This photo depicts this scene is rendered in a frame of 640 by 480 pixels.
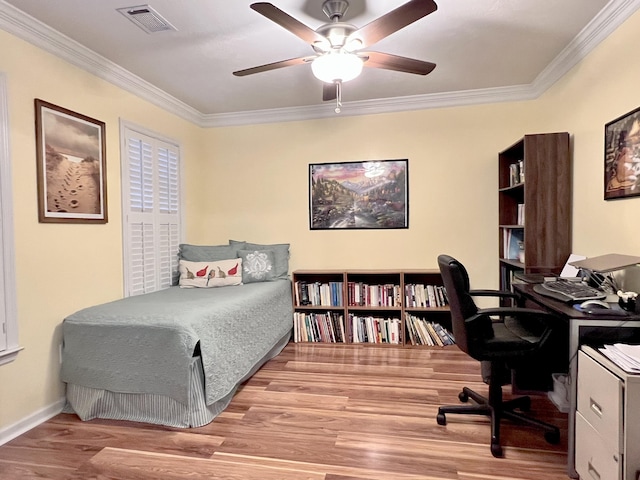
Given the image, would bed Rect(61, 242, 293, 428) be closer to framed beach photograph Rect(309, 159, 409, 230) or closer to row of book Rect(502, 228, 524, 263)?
Result: framed beach photograph Rect(309, 159, 409, 230)

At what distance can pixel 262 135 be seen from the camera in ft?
13.0

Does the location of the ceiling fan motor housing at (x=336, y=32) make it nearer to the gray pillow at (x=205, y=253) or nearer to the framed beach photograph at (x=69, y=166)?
the framed beach photograph at (x=69, y=166)

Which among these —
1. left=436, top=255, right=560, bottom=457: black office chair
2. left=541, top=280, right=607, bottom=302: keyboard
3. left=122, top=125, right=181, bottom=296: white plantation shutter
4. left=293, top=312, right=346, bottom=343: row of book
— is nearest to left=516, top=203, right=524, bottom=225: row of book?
left=541, top=280, right=607, bottom=302: keyboard

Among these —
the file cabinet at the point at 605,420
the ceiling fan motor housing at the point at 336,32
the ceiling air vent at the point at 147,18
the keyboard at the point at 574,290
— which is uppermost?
the ceiling air vent at the point at 147,18

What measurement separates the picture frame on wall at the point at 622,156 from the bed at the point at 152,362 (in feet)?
8.24

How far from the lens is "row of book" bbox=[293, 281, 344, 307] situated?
367 cm

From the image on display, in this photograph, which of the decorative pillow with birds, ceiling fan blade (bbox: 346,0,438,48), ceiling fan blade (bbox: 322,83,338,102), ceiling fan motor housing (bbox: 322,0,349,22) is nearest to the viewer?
ceiling fan blade (bbox: 346,0,438,48)

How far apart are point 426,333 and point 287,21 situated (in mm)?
2898

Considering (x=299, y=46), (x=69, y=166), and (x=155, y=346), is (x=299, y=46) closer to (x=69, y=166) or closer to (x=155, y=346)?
(x=69, y=166)

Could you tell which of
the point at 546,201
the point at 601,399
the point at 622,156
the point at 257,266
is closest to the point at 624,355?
the point at 601,399

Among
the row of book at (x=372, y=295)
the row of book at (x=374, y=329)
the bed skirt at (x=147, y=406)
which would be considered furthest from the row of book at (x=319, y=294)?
the bed skirt at (x=147, y=406)

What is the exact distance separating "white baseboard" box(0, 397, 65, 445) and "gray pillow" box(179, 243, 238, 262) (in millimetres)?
1559

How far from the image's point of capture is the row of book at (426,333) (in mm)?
3516

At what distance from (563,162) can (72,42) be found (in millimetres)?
3529
